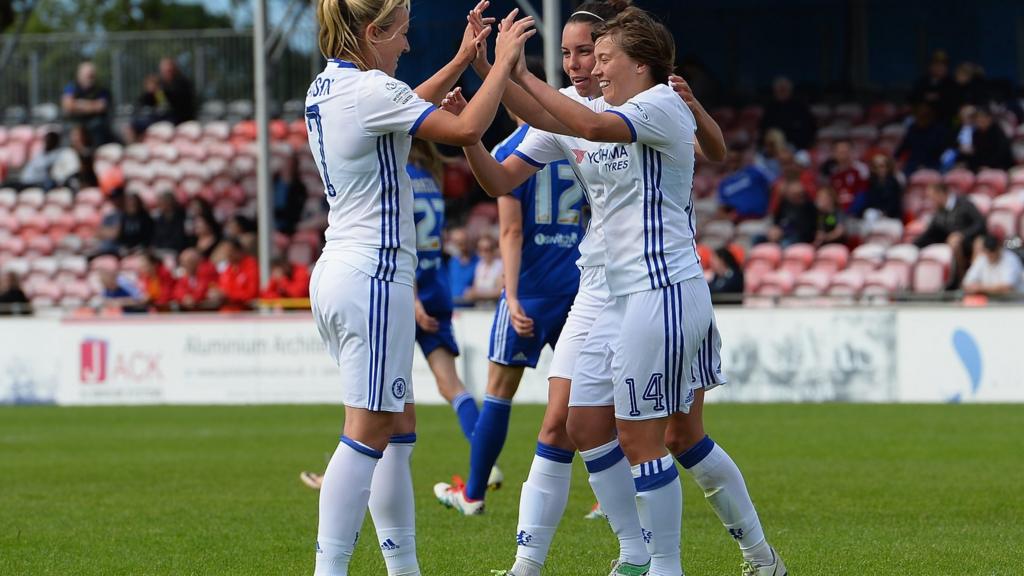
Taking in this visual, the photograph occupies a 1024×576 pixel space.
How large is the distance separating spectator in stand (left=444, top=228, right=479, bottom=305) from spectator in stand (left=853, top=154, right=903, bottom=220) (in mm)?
5182

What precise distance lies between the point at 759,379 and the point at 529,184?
30.2 ft

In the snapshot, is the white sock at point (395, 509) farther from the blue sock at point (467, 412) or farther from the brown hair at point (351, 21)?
the blue sock at point (467, 412)

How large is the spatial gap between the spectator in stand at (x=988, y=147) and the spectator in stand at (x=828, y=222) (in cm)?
245

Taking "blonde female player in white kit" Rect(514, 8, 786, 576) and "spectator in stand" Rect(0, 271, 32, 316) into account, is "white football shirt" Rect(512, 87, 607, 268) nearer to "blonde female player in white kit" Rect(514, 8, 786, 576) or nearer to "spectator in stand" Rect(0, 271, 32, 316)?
"blonde female player in white kit" Rect(514, 8, 786, 576)

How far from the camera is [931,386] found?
15648 mm

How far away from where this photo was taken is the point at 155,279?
1991cm

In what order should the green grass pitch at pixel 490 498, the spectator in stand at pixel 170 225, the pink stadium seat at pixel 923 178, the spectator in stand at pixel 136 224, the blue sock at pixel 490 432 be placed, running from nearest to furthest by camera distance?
the green grass pitch at pixel 490 498 < the blue sock at pixel 490 432 < the pink stadium seat at pixel 923 178 < the spectator in stand at pixel 170 225 < the spectator in stand at pixel 136 224

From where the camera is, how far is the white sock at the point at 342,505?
5012 mm

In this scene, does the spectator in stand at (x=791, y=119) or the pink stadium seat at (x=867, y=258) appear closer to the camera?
the pink stadium seat at (x=867, y=258)

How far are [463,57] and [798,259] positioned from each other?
557 inches

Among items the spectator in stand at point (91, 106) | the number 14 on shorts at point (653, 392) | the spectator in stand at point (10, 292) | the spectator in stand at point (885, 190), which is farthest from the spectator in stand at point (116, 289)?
the number 14 on shorts at point (653, 392)

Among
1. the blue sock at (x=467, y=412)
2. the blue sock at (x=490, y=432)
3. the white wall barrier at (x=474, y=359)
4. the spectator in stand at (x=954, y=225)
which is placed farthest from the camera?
the spectator in stand at (x=954, y=225)

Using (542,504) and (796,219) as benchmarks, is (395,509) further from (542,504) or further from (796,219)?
(796,219)

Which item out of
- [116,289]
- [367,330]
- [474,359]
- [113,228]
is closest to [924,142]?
[474,359]
